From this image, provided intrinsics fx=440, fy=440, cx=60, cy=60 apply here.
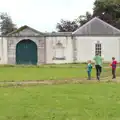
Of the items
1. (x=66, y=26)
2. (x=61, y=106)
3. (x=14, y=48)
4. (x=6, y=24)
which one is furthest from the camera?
(x=6, y=24)

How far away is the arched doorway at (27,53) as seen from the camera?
52.2 m

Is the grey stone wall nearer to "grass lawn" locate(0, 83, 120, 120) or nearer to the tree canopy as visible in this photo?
the tree canopy

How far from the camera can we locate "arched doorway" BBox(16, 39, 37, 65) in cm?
5225

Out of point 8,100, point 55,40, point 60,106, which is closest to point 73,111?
point 60,106

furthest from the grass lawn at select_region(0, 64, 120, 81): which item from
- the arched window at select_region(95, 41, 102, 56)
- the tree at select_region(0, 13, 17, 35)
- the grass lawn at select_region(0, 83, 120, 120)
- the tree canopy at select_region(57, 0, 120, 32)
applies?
the tree at select_region(0, 13, 17, 35)

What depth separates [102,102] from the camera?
1361 cm

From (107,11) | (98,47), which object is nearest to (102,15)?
(107,11)

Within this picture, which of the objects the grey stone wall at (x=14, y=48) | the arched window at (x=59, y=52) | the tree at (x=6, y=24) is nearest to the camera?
the grey stone wall at (x=14, y=48)

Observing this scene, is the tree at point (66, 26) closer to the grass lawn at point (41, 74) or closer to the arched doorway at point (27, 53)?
the arched doorway at point (27, 53)

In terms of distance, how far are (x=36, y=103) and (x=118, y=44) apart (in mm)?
40043

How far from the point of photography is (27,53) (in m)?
52.4

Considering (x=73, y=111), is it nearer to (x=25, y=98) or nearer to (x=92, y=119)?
(x=92, y=119)

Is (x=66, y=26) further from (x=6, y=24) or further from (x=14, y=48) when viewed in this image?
(x=14, y=48)

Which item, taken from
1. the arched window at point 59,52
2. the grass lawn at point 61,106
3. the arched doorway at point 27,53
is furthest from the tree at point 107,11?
the grass lawn at point 61,106
